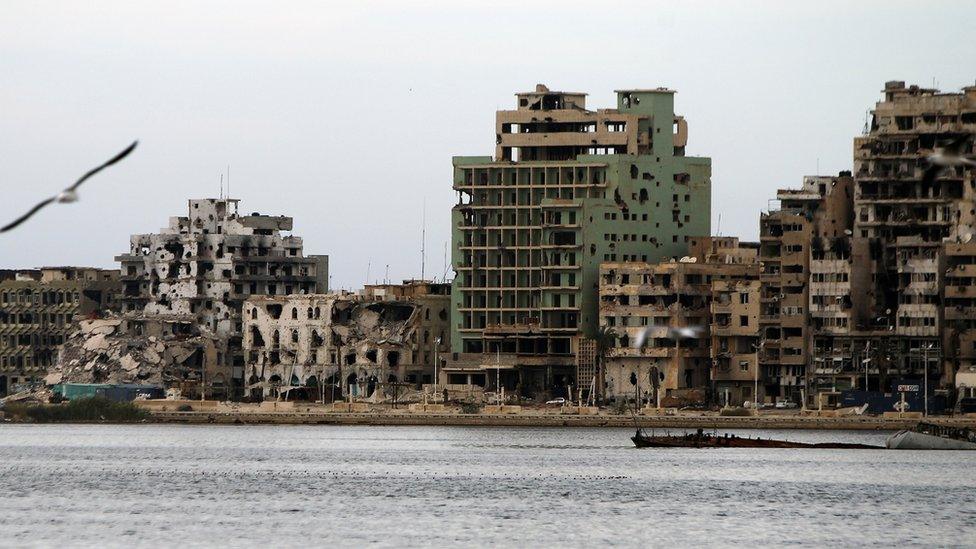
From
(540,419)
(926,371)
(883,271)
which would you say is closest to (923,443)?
(926,371)

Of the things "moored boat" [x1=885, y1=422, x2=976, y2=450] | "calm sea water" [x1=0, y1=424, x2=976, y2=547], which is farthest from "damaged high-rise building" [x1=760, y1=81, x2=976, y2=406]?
"moored boat" [x1=885, y1=422, x2=976, y2=450]

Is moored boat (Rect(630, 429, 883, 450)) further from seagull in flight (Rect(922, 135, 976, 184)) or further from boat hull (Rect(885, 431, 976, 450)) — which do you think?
seagull in flight (Rect(922, 135, 976, 184))

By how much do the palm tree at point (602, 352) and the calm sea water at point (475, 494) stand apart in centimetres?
1857

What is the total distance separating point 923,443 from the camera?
150 meters

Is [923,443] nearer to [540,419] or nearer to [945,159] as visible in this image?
[540,419]

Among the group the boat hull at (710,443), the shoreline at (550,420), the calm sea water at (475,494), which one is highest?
the shoreline at (550,420)

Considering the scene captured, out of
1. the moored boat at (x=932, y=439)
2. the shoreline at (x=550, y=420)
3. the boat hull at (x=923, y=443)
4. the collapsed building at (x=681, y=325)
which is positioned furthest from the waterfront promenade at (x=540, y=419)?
the boat hull at (x=923, y=443)

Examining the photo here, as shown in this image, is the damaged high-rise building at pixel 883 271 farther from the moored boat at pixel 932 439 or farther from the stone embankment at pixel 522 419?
the moored boat at pixel 932 439

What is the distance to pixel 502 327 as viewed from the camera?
19750 cm

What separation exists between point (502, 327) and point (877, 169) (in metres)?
33.3

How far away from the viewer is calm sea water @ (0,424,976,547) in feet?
297

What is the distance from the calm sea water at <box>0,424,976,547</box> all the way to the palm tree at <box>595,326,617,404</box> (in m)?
18.6

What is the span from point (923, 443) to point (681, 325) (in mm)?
42313

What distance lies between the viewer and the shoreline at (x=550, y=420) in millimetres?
174000
